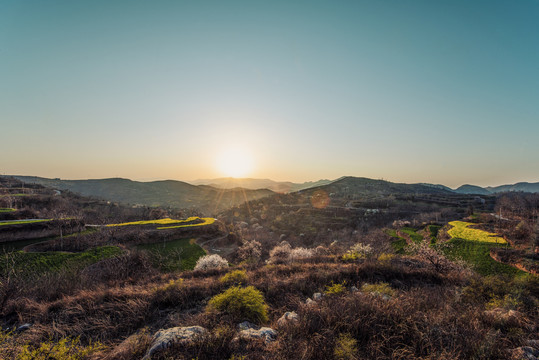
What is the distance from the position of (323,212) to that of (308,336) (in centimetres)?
7352

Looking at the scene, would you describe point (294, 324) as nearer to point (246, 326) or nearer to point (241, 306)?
point (246, 326)

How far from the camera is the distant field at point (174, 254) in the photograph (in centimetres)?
1827

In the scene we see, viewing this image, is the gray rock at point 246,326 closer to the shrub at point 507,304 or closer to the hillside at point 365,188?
the shrub at point 507,304

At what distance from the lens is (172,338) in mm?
4398

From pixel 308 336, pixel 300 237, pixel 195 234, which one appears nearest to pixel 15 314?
pixel 308 336

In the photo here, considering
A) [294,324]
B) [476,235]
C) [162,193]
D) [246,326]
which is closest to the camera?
[294,324]

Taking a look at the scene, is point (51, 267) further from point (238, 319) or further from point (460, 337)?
point (460, 337)

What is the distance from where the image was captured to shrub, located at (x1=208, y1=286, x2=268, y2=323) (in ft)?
20.2

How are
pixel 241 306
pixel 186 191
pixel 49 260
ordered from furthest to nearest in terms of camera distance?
1. pixel 186 191
2. pixel 49 260
3. pixel 241 306

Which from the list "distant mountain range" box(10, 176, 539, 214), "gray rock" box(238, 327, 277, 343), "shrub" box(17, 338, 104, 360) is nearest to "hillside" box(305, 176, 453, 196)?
"distant mountain range" box(10, 176, 539, 214)

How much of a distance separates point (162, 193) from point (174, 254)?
152 meters

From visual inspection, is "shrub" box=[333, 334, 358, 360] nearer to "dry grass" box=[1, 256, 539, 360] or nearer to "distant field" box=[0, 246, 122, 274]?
"dry grass" box=[1, 256, 539, 360]

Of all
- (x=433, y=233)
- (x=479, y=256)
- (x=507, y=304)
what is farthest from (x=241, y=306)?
(x=433, y=233)

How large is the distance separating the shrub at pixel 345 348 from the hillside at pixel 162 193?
12831 cm
